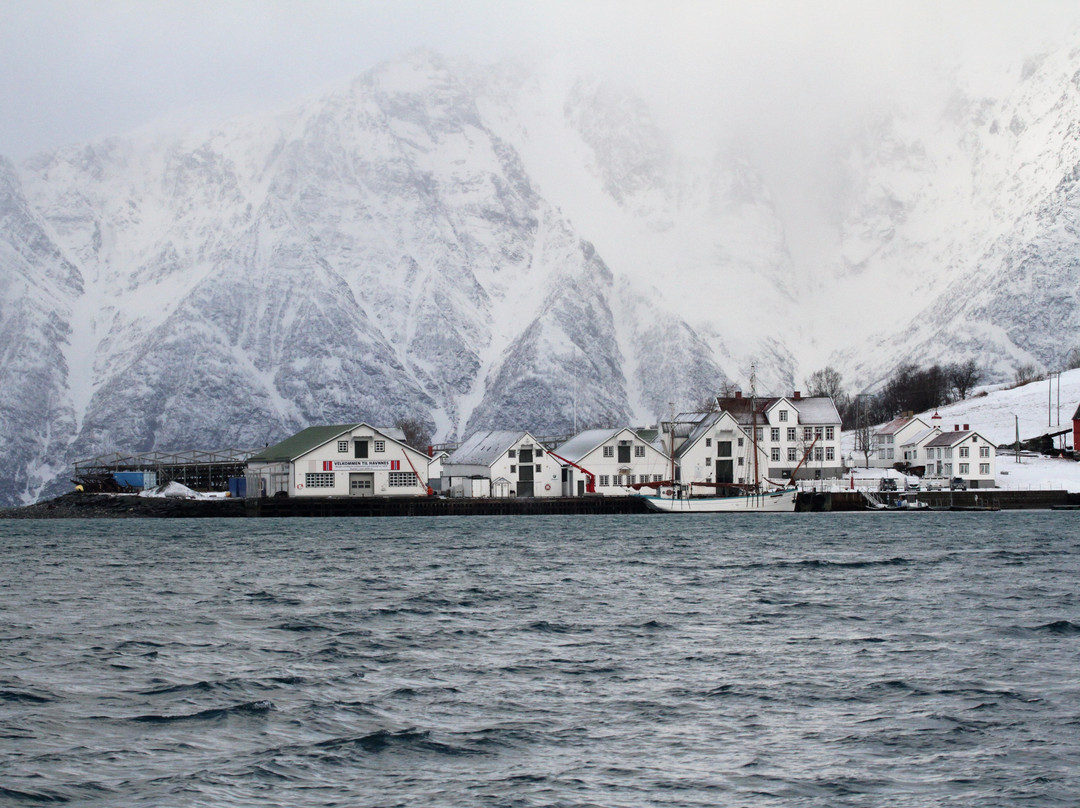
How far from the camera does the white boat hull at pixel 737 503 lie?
107 metres


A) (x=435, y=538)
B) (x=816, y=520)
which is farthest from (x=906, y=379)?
(x=435, y=538)

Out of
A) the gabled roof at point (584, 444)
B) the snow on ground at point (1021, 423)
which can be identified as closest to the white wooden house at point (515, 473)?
the gabled roof at point (584, 444)

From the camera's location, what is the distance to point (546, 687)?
2342cm

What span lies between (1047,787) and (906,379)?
617 ft

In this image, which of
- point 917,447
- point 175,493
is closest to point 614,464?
point 917,447

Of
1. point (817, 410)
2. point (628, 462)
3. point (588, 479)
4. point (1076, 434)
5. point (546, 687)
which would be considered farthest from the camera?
point (1076, 434)

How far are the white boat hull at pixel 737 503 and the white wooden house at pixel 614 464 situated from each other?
650cm

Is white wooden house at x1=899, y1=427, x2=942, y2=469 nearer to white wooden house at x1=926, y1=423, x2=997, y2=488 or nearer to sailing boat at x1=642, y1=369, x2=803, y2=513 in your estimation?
white wooden house at x1=926, y1=423, x2=997, y2=488

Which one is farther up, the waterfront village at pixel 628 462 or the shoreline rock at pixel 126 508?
the waterfront village at pixel 628 462

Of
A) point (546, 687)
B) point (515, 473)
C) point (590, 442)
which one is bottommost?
point (546, 687)

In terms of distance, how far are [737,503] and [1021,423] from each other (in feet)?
180

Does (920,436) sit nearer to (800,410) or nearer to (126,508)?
(800,410)

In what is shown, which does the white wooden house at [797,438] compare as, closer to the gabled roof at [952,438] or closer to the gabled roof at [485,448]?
the gabled roof at [952,438]

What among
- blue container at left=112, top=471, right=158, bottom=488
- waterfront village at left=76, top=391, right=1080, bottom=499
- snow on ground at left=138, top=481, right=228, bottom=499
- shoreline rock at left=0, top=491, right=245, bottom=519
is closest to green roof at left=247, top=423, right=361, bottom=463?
waterfront village at left=76, top=391, right=1080, bottom=499
